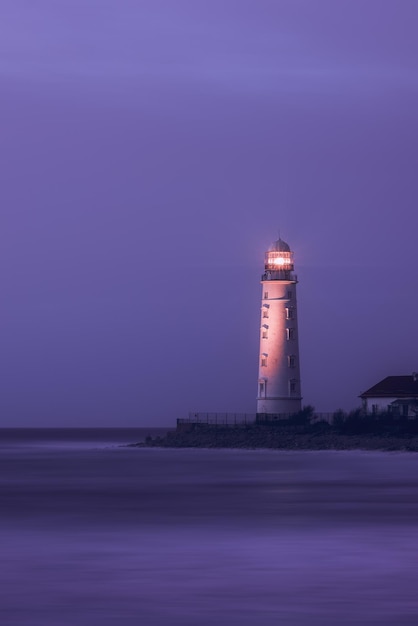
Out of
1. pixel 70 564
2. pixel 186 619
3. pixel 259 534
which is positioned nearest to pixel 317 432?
pixel 259 534

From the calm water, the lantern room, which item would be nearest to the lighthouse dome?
the lantern room

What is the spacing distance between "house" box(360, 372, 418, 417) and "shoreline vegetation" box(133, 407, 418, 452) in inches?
74.5

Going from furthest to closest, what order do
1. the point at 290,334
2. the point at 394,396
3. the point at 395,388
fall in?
the point at 395,388
the point at 394,396
the point at 290,334

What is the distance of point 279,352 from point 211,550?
139 feet

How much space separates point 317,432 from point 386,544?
41.1 m

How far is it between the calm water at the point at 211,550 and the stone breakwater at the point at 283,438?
16666 millimetres

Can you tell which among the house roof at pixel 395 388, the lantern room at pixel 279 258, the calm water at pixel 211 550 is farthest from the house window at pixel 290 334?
the calm water at pixel 211 550

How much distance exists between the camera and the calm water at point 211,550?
14938 millimetres

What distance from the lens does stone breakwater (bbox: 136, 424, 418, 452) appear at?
58.2 metres

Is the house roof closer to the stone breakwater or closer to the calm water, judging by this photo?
the stone breakwater

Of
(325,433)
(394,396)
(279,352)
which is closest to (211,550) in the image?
(325,433)

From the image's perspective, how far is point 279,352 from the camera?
62.9 m

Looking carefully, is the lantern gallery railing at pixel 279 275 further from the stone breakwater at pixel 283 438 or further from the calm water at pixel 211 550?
the calm water at pixel 211 550

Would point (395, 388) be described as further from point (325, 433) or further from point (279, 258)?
point (279, 258)
